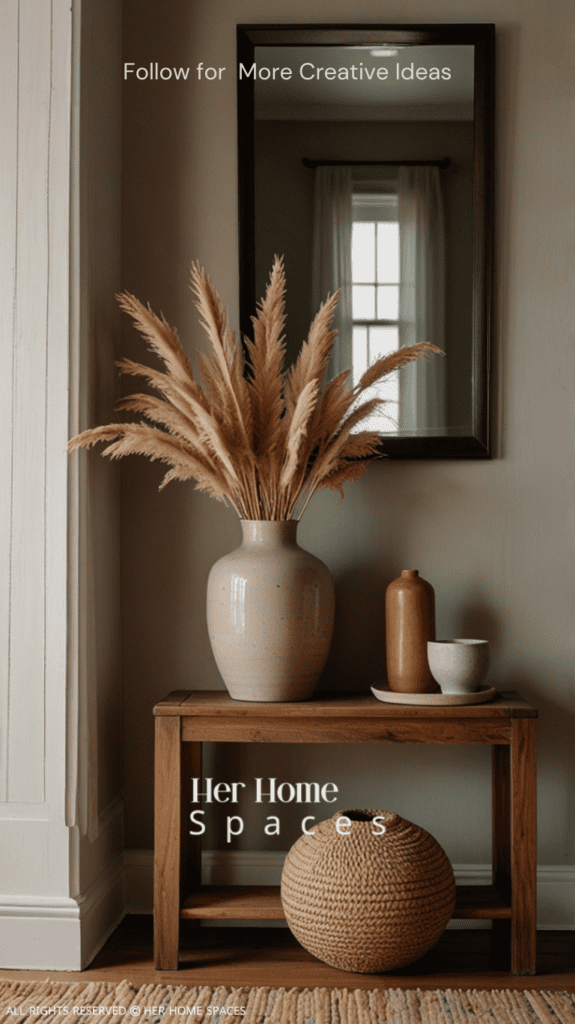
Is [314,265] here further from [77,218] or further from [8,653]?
[8,653]

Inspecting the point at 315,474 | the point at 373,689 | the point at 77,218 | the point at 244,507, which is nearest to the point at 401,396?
the point at 315,474

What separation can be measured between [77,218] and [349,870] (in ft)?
4.40

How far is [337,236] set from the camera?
6.78 feet

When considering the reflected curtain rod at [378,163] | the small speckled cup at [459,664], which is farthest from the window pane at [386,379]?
the small speckled cup at [459,664]

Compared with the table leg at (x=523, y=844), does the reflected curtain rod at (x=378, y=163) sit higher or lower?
higher

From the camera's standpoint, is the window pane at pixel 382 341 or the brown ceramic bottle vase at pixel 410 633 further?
the window pane at pixel 382 341

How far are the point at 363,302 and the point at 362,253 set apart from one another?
11 centimetres

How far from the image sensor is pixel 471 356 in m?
2.06

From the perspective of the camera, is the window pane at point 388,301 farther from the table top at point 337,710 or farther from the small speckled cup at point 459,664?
the table top at point 337,710

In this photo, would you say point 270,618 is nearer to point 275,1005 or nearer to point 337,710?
point 337,710

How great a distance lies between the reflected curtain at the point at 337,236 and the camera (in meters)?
2.06

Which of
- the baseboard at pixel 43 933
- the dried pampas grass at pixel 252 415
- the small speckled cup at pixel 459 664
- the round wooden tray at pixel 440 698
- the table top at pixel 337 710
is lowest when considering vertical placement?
the baseboard at pixel 43 933

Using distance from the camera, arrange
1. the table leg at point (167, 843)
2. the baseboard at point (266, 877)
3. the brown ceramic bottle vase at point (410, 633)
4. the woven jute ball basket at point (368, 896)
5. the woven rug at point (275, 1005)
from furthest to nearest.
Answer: the baseboard at point (266, 877) → the brown ceramic bottle vase at point (410, 633) → the table leg at point (167, 843) → the woven jute ball basket at point (368, 896) → the woven rug at point (275, 1005)

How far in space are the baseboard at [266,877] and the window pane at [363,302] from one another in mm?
1234
